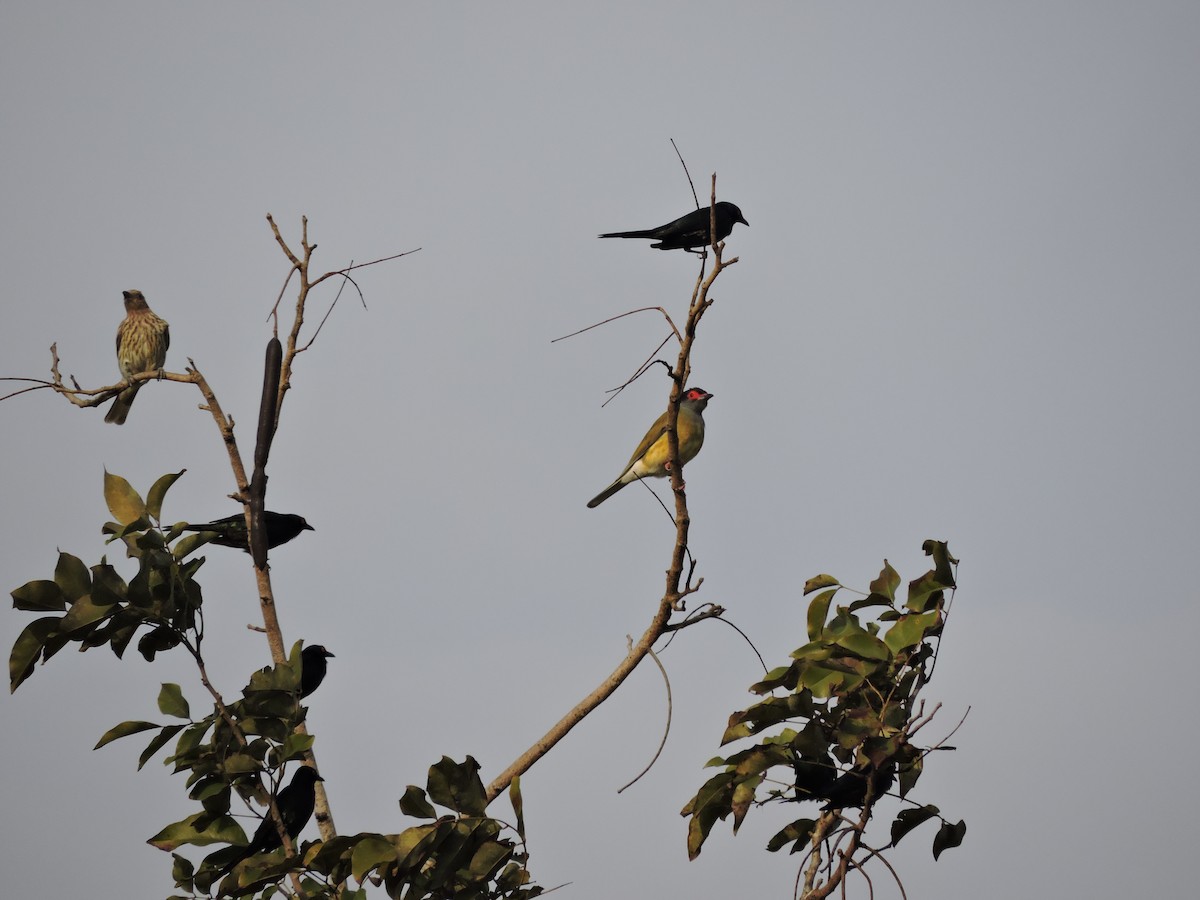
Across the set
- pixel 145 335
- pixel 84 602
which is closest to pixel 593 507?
pixel 145 335

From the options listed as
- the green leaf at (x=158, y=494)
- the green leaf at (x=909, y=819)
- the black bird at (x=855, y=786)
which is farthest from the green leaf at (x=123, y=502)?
the green leaf at (x=909, y=819)

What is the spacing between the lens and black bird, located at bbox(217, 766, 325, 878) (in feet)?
13.4

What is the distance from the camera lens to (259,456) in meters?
4.42

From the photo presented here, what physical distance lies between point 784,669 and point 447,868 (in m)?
1.30

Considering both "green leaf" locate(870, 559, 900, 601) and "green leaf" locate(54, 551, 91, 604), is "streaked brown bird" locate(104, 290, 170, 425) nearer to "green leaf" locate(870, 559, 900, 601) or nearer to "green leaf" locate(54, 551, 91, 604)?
"green leaf" locate(54, 551, 91, 604)

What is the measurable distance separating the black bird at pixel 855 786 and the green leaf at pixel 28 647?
2.56 meters

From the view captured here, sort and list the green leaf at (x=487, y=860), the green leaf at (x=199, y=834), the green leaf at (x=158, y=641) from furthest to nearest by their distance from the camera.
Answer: the green leaf at (x=158, y=641)
the green leaf at (x=199, y=834)
the green leaf at (x=487, y=860)

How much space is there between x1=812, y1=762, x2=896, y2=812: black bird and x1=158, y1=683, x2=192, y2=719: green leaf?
2.12m

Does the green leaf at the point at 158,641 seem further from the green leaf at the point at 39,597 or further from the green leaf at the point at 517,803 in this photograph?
the green leaf at the point at 517,803

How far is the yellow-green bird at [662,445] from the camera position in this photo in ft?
28.3

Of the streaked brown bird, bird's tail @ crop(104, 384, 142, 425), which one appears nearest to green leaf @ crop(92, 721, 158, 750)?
bird's tail @ crop(104, 384, 142, 425)

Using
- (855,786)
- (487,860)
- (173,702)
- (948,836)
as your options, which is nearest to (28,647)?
(173,702)

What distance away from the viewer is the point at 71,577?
3932 mm

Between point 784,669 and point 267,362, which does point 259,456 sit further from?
point 784,669
